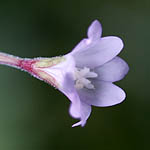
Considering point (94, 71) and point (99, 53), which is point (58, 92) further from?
point (99, 53)

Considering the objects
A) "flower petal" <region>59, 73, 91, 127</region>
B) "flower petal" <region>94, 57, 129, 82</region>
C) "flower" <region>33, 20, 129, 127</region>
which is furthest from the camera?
"flower petal" <region>94, 57, 129, 82</region>

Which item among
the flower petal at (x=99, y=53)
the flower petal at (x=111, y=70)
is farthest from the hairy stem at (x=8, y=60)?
the flower petal at (x=111, y=70)

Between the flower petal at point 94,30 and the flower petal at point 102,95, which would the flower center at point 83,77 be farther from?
the flower petal at point 94,30

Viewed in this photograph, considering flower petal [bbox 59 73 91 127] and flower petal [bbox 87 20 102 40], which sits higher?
flower petal [bbox 87 20 102 40]

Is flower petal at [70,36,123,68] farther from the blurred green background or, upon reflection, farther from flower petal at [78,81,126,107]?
the blurred green background

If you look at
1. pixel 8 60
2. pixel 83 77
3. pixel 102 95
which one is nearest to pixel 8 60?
pixel 8 60

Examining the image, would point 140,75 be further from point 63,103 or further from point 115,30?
point 63,103

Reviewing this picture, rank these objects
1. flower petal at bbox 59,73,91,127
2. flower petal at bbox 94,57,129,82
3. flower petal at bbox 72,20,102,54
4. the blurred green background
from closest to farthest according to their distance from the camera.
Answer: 1. flower petal at bbox 59,73,91,127
2. flower petal at bbox 72,20,102,54
3. flower petal at bbox 94,57,129,82
4. the blurred green background

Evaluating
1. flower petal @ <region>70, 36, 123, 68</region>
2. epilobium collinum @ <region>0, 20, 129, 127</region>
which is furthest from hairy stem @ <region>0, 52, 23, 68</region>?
flower petal @ <region>70, 36, 123, 68</region>
